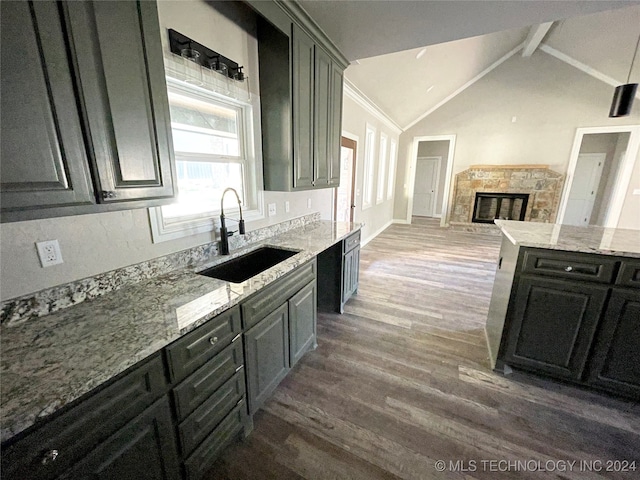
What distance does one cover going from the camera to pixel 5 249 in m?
0.99

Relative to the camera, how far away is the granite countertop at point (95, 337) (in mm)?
682

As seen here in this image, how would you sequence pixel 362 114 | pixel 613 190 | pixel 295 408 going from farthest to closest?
pixel 613 190
pixel 362 114
pixel 295 408

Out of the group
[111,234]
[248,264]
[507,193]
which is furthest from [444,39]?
[507,193]

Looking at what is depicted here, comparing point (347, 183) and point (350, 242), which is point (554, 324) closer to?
point (350, 242)

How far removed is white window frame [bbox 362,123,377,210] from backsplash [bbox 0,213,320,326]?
3856 millimetres

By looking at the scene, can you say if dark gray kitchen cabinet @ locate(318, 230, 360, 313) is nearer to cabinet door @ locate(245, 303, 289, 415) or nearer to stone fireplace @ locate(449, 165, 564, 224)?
cabinet door @ locate(245, 303, 289, 415)

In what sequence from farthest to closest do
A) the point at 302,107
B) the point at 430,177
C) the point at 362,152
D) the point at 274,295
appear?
the point at 430,177
the point at 362,152
the point at 302,107
the point at 274,295

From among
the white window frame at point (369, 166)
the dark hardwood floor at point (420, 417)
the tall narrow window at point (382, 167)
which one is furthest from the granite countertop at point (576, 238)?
the tall narrow window at point (382, 167)

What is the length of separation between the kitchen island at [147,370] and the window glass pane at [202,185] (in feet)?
1.37

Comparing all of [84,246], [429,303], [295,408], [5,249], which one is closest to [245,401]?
[295,408]

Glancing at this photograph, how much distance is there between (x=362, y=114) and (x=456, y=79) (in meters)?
2.77

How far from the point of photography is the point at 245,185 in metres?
2.23

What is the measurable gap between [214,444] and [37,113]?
60.2 inches

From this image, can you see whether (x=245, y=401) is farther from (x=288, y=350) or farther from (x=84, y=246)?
(x=84, y=246)
